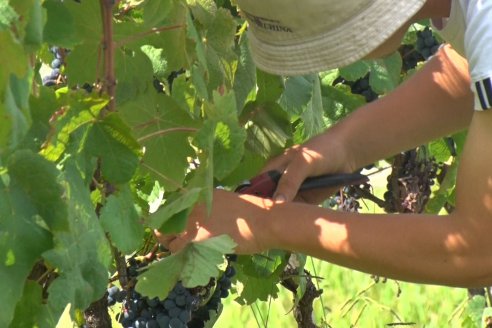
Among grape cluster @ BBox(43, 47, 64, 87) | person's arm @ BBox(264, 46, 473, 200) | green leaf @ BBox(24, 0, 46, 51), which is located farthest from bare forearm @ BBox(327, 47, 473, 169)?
green leaf @ BBox(24, 0, 46, 51)

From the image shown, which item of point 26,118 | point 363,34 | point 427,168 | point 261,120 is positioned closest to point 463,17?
point 363,34

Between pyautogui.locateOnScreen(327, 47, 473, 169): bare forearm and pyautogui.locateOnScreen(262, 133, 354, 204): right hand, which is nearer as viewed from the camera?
pyautogui.locateOnScreen(262, 133, 354, 204): right hand

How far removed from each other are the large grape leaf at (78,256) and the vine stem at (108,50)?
183 mm

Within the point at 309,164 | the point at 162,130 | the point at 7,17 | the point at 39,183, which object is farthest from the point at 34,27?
the point at 309,164

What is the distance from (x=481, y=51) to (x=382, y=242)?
0.38m

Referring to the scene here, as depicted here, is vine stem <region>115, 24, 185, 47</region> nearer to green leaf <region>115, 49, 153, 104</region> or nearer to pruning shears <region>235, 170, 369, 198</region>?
green leaf <region>115, 49, 153, 104</region>

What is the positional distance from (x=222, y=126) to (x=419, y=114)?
2.57ft

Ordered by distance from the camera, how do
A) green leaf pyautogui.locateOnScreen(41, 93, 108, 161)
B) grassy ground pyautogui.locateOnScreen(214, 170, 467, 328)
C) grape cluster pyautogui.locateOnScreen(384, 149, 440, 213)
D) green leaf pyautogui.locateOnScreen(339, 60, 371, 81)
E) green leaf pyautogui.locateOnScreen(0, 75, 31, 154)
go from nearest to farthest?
green leaf pyautogui.locateOnScreen(0, 75, 31, 154) → green leaf pyautogui.locateOnScreen(41, 93, 108, 161) → green leaf pyautogui.locateOnScreen(339, 60, 371, 81) → grape cluster pyautogui.locateOnScreen(384, 149, 440, 213) → grassy ground pyautogui.locateOnScreen(214, 170, 467, 328)

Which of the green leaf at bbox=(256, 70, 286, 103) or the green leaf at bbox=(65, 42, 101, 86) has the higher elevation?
the green leaf at bbox=(256, 70, 286, 103)

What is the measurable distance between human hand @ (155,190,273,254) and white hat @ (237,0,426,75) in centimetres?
24

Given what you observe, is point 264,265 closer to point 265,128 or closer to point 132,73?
point 265,128

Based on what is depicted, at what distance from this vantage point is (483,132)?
1861 mm

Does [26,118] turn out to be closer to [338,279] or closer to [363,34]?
[363,34]

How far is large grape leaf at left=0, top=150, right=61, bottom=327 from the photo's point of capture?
1563 mm
